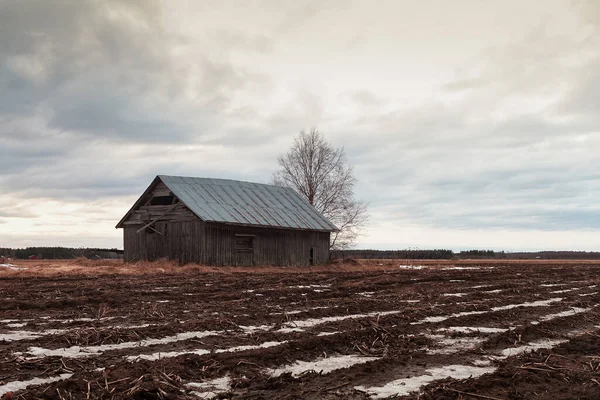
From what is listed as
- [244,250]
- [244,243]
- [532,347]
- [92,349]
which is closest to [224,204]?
[244,243]

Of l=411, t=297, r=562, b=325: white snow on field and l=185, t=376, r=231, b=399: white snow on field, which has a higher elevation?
l=411, t=297, r=562, b=325: white snow on field

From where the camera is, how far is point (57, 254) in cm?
7425

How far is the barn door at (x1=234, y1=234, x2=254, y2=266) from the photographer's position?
34013mm

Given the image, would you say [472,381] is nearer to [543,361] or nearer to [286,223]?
[543,361]

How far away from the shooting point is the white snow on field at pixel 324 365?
19.8 feet

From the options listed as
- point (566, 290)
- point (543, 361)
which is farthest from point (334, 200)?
point (543, 361)

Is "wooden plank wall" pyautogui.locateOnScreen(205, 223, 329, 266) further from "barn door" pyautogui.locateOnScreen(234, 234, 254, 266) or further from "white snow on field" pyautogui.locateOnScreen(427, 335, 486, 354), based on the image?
"white snow on field" pyautogui.locateOnScreen(427, 335, 486, 354)

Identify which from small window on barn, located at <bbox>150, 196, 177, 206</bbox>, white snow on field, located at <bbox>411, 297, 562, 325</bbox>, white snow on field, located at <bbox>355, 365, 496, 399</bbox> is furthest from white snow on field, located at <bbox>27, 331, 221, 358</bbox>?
small window on barn, located at <bbox>150, 196, 177, 206</bbox>

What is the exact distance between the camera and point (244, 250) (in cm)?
3441

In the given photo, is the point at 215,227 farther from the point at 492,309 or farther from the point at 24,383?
the point at 24,383

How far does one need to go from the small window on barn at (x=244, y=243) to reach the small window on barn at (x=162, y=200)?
456 centimetres

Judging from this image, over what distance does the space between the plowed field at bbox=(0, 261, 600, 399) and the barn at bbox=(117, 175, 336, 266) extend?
19918mm

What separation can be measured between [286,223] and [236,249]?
4.34 metres

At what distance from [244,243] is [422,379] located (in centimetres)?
2929
